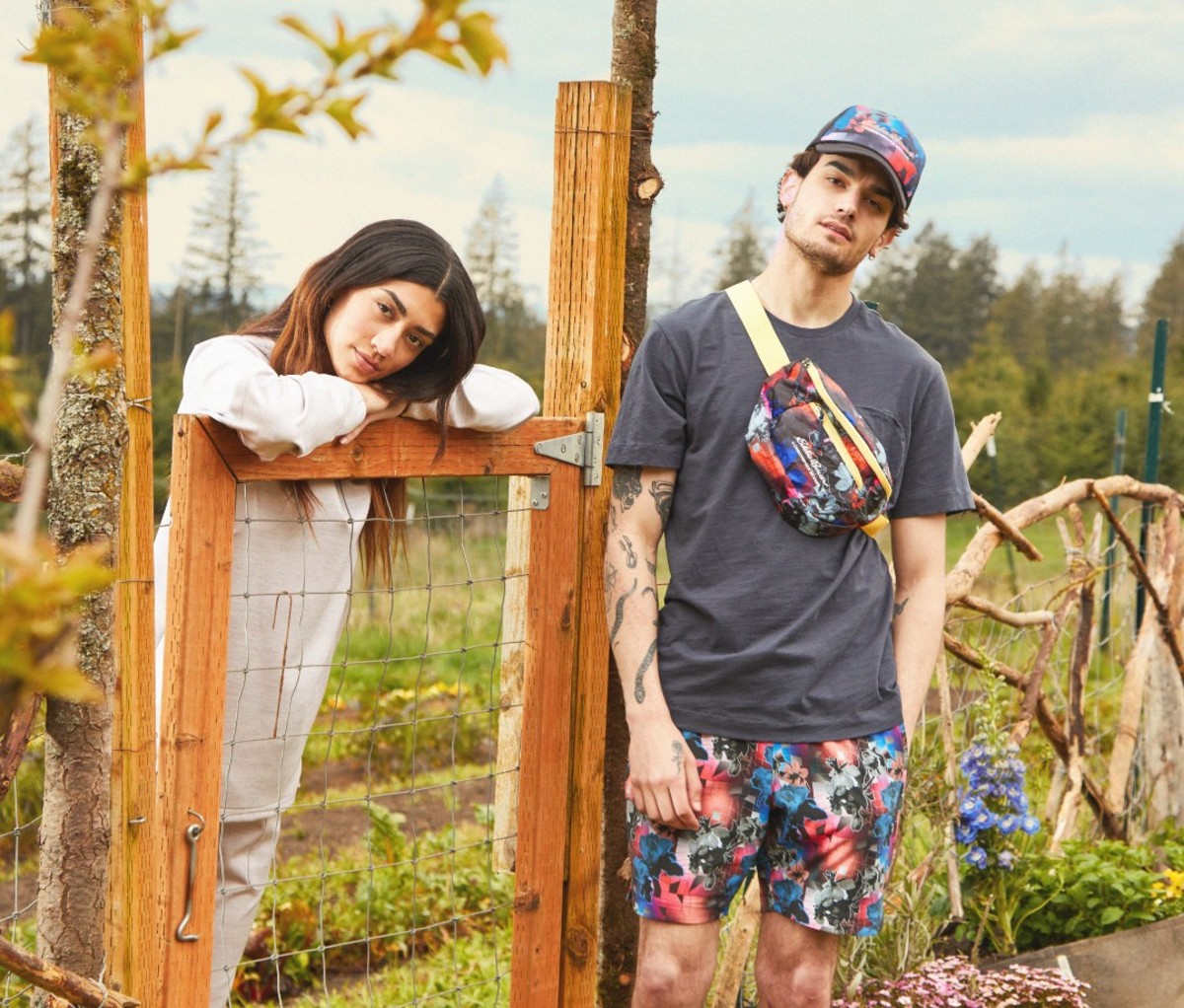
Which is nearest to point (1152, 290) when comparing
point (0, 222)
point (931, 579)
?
point (0, 222)

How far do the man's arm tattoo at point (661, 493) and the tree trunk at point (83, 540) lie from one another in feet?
2.92

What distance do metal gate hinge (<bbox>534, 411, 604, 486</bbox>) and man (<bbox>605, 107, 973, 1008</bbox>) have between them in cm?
26

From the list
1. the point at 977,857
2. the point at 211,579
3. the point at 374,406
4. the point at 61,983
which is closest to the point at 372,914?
the point at 977,857

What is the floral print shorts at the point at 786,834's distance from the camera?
81.6 inches

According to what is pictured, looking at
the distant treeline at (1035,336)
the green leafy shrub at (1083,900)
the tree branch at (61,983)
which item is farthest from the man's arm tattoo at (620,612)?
the distant treeline at (1035,336)

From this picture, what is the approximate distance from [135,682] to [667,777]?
2.73 ft

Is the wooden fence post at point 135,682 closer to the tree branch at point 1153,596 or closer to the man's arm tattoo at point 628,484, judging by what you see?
the man's arm tattoo at point 628,484

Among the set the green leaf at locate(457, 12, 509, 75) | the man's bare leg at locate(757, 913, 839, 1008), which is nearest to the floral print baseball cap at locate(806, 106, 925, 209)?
the man's bare leg at locate(757, 913, 839, 1008)

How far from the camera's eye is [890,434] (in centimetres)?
216

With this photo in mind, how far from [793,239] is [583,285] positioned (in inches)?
18.2

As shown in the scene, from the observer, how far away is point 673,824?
2.07 metres

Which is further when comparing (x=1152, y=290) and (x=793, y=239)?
(x=1152, y=290)

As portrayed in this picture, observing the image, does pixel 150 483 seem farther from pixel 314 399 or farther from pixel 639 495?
pixel 639 495

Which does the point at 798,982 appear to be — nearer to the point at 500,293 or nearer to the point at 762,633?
the point at 762,633
